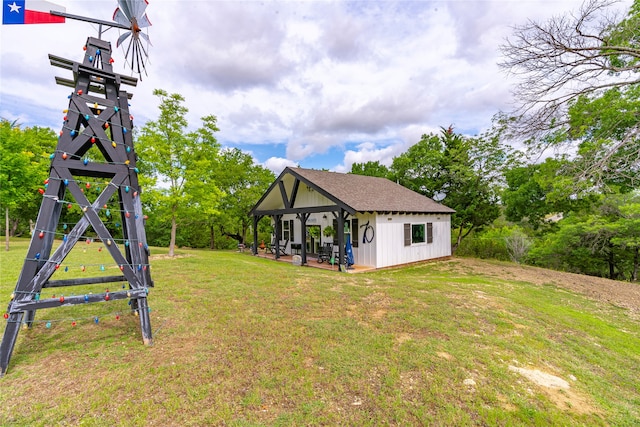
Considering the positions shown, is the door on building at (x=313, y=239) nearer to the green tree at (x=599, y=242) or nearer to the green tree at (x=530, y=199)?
the green tree at (x=530, y=199)

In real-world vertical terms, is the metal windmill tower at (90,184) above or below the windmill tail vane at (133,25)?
below

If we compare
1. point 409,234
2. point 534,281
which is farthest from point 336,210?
point 534,281

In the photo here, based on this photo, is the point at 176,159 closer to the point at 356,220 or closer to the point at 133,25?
the point at 356,220

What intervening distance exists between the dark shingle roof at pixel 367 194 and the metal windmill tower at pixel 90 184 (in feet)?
26.7

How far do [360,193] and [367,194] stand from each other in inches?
18.1

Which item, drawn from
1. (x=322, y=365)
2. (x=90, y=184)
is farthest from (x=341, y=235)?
(x=90, y=184)

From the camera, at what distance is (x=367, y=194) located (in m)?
13.7

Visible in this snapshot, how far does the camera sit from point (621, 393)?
339cm

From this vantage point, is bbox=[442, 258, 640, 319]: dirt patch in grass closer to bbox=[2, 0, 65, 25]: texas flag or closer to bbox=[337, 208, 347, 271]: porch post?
A: bbox=[337, 208, 347, 271]: porch post

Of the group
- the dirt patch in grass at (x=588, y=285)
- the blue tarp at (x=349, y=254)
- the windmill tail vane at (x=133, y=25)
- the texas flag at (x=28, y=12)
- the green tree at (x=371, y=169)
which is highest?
the green tree at (x=371, y=169)

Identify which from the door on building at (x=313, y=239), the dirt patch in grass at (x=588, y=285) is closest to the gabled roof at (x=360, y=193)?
the door on building at (x=313, y=239)

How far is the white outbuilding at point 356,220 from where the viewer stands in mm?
11883

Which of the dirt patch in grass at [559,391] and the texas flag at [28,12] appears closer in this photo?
the dirt patch in grass at [559,391]

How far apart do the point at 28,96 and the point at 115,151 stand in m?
11.7
